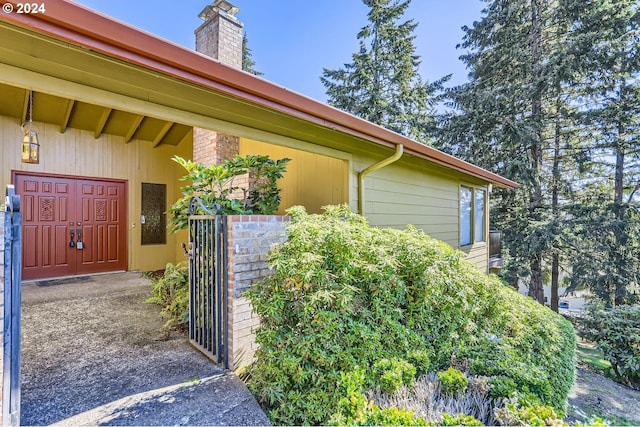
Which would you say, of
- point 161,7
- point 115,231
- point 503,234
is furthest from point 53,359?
point 503,234

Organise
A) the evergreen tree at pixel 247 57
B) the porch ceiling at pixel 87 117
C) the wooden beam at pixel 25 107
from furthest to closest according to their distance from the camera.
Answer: the evergreen tree at pixel 247 57 < the porch ceiling at pixel 87 117 < the wooden beam at pixel 25 107

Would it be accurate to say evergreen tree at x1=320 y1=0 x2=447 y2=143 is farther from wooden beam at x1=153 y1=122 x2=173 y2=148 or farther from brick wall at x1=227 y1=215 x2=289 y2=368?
brick wall at x1=227 y1=215 x2=289 y2=368

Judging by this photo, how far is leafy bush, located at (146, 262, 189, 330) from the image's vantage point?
350cm

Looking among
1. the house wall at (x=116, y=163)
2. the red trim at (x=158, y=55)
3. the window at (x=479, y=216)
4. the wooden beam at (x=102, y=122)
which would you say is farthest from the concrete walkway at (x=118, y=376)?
the window at (x=479, y=216)

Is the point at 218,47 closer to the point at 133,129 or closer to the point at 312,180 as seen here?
the point at 133,129

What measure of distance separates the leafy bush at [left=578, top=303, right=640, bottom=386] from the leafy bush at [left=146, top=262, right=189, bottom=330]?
24.4ft

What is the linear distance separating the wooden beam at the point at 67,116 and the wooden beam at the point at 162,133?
1530mm

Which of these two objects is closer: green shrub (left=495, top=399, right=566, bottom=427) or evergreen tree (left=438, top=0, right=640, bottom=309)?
green shrub (left=495, top=399, right=566, bottom=427)

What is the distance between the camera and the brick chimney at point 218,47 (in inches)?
220

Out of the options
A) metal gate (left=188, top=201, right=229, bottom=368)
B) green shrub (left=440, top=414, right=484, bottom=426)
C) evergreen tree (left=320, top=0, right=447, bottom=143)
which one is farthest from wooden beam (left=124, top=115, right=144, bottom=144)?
evergreen tree (left=320, top=0, right=447, bottom=143)

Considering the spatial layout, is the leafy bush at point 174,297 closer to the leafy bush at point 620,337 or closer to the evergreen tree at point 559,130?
the leafy bush at point 620,337

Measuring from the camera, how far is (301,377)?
2072mm

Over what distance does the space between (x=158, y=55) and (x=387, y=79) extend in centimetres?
1273

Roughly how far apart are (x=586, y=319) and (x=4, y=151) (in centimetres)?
1218
